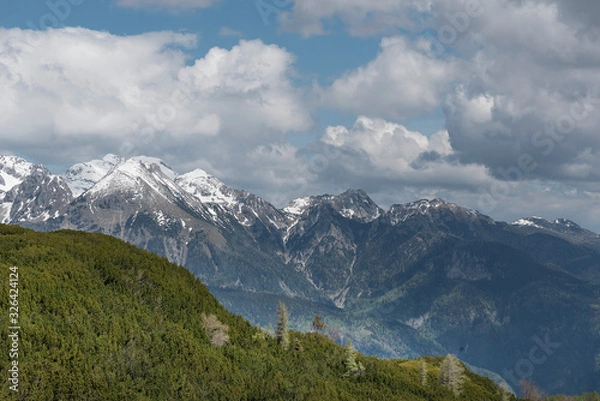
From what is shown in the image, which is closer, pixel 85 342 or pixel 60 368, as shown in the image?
pixel 60 368

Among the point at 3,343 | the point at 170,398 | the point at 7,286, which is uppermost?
the point at 7,286

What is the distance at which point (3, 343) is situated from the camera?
571 feet

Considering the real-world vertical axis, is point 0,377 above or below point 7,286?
below

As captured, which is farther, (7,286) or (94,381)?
(7,286)

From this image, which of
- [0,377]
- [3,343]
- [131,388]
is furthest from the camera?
[131,388]

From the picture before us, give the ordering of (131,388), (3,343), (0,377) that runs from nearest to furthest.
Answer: (0,377), (3,343), (131,388)

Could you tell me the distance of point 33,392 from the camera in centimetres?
16525

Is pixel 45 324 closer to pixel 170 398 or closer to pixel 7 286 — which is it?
pixel 7 286

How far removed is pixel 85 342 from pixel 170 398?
3509cm

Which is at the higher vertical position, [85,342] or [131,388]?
[85,342]

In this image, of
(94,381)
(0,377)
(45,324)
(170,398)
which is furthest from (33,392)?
(170,398)

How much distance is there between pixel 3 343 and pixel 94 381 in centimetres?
2982

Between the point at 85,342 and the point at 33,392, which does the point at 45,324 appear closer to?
the point at 85,342

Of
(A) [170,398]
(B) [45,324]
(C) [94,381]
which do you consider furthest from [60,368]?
(A) [170,398]
